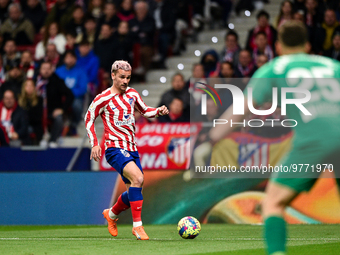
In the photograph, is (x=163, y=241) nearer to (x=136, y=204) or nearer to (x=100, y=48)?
(x=136, y=204)

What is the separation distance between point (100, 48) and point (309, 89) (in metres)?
10.8

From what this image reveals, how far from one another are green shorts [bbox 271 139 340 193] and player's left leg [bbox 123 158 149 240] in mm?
3430

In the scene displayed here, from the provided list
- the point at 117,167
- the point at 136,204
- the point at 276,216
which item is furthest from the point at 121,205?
the point at 276,216

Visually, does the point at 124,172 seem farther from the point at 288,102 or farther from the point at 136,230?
the point at 288,102

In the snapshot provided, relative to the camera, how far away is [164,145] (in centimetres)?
1133

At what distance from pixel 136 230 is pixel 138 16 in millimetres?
8293

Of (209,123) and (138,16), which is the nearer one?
(209,123)

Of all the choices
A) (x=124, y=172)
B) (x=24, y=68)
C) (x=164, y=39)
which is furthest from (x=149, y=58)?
(x=124, y=172)

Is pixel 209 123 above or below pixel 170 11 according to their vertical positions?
below

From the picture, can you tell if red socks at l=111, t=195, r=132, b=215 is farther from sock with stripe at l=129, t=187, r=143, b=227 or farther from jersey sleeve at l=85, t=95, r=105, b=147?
jersey sleeve at l=85, t=95, r=105, b=147

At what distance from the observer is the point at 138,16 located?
15.0 meters

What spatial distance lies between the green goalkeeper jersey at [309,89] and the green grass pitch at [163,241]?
2.21 metres

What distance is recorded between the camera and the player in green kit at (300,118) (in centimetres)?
429

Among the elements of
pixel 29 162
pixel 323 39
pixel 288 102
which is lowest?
pixel 29 162
